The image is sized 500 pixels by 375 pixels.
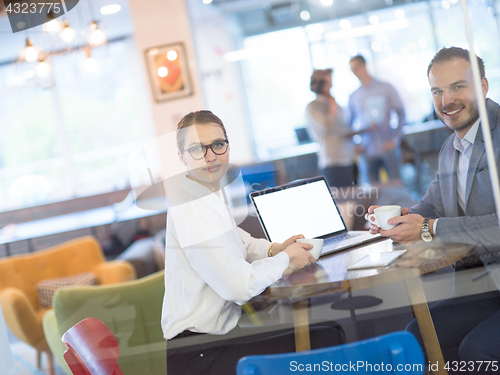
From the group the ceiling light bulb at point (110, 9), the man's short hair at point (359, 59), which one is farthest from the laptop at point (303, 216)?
the ceiling light bulb at point (110, 9)

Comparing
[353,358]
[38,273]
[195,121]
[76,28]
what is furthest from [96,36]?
[353,358]

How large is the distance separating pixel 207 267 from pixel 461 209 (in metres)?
0.87

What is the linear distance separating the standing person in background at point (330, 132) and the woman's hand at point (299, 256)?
0.71 metres

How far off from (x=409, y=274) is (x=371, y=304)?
558 mm

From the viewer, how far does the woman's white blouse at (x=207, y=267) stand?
50.7 inches

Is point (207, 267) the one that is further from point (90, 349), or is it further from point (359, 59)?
point (359, 59)

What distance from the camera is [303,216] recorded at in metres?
1.60

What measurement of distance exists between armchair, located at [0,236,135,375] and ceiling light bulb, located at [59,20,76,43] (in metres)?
0.93

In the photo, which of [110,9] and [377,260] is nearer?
[377,260]

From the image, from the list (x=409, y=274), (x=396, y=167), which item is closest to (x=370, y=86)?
(x=396, y=167)

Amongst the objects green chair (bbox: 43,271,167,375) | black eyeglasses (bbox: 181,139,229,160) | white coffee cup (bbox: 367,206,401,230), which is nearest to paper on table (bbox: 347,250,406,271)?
white coffee cup (bbox: 367,206,401,230)

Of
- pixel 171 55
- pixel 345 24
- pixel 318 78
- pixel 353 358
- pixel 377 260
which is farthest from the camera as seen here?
pixel 345 24

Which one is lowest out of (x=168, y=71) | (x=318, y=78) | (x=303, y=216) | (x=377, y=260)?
(x=377, y=260)

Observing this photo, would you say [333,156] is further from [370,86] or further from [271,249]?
[271,249]
